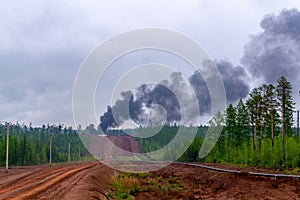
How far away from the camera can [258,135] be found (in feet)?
271

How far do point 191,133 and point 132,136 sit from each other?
65356 mm

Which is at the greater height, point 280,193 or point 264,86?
point 264,86

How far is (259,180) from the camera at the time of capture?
2873cm

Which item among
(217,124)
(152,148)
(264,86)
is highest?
(264,86)

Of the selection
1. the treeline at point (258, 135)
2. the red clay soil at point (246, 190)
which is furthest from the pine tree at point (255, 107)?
the red clay soil at point (246, 190)

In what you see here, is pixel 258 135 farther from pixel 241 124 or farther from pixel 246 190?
pixel 246 190

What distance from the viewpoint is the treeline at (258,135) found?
56.6m

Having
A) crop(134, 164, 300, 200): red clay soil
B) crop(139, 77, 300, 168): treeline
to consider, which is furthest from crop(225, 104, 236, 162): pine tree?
crop(134, 164, 300, 200): red clay soil

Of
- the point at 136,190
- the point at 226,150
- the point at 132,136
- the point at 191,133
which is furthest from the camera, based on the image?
the point at 132,136

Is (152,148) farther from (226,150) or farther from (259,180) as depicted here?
(259,180)

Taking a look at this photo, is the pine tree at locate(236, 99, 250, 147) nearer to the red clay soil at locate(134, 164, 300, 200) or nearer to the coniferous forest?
the coniferous forest

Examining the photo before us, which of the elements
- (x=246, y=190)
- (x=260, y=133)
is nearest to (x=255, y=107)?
(x=260, y=133)

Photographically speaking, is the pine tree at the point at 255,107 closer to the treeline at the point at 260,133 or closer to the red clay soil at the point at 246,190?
the treeline at the point at 260,133

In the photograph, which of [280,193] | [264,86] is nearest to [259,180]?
[280,193]
